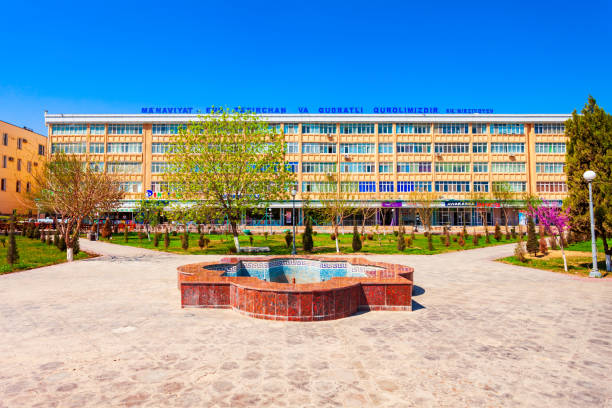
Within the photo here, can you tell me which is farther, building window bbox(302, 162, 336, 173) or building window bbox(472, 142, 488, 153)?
building window bbox(472, 142, 488, 153)

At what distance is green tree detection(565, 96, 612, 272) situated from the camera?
1653 centimetres

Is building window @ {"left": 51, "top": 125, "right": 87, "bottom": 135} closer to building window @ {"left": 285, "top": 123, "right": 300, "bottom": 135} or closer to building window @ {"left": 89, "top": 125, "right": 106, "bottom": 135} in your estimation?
building window @ {"left": 89, "top": 125, "right": 106, "bottom": 135}

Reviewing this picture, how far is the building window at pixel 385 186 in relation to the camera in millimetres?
56938

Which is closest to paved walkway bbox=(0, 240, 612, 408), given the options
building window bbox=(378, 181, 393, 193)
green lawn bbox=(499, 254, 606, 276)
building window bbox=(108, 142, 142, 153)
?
green lawn bbox=(499, 254, 606, 276)

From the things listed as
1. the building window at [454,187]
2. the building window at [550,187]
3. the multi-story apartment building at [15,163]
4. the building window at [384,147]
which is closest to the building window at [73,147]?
the multi-story apartment building at [15,163]

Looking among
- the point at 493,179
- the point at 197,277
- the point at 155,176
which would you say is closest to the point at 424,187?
the point at 493,179

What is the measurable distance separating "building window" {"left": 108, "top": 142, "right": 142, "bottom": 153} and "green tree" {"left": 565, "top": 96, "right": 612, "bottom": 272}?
55.9 metres

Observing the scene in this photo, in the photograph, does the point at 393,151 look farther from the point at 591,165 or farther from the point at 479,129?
the point at 591,165

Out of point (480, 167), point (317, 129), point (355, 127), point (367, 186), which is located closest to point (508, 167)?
point (480, 167)

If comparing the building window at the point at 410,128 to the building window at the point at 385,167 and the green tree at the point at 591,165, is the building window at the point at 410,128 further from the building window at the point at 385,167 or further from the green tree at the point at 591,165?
the green tree at the point at 591,165

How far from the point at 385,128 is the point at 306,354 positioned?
179 ft

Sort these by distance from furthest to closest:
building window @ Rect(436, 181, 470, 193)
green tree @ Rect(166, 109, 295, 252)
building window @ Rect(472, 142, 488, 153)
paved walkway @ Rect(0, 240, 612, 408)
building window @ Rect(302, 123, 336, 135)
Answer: building window @ Rect(302, 123, 336, 135)
building window @ Rect(472, 142, 488, 153)
building window @ Rect(436, 181, 470, 193)
green tree @ Rect(166, 109, 295, 252)
paved walkway @ Rect(0, 240, 612, 408)

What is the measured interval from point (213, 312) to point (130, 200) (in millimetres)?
54019

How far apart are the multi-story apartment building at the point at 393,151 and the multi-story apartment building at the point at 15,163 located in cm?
789
